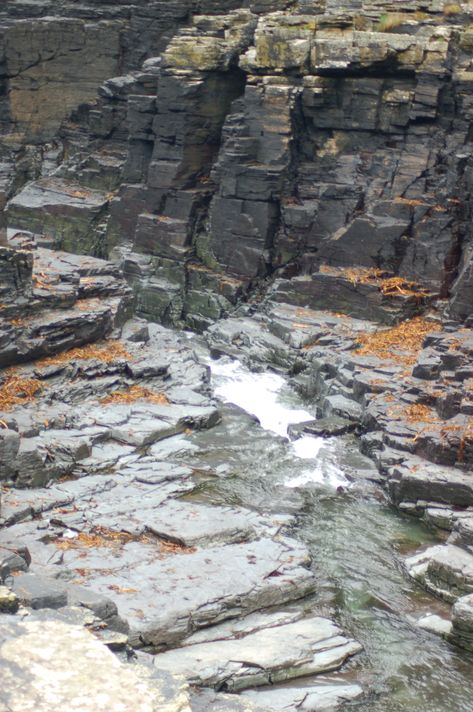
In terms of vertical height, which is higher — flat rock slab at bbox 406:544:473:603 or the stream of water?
flat rock slab at bbox 406:544:473:603

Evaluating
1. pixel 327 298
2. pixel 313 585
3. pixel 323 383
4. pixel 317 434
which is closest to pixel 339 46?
pixel 327 298

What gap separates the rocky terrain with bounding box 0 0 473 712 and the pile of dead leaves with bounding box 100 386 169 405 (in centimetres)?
7

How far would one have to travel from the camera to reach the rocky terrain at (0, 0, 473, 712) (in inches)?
489

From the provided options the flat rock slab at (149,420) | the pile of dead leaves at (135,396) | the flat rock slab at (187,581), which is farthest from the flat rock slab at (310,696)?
the pile of dead leaves at (135,396)

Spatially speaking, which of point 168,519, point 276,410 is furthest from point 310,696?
point 276,410

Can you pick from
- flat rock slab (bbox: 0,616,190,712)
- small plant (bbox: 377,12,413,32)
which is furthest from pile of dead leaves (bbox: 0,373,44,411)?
small plant (bbox: 377,12,413,32)

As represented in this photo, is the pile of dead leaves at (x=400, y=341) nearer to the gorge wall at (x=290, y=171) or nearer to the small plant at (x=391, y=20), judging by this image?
the gorge wall at (x=290, y=171)

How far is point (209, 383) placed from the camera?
22000mm

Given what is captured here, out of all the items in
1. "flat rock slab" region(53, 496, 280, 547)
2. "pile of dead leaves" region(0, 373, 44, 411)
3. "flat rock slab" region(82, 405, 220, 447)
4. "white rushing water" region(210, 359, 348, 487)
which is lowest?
"white rushing water" region(210, 359, 348, 487)

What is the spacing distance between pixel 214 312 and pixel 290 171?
459 centimetres

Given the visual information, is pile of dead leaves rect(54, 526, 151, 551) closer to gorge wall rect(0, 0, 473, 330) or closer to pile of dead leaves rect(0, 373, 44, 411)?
pile of dead leaves rect(0, 373, 44, 411)

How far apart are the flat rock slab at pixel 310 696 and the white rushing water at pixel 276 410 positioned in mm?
6195

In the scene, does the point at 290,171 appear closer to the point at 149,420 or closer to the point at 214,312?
the point at 214,312

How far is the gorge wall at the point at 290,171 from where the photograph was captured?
25.9 m
